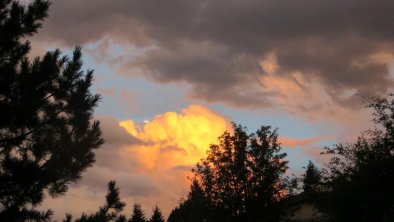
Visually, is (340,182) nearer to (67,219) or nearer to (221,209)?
(67,219)

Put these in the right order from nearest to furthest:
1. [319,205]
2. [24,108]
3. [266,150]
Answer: [24,108]
[319,205]
[266,150]

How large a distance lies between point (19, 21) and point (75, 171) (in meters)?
4.27

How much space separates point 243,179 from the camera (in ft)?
117

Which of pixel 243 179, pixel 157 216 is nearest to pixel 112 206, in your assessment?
pixel 243 179

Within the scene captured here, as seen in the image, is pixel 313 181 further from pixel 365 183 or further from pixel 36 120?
pixel 36 120

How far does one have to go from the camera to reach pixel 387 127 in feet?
62.6

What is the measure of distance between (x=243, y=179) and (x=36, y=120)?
26.4 m

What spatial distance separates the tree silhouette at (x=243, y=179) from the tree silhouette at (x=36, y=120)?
24.3 m

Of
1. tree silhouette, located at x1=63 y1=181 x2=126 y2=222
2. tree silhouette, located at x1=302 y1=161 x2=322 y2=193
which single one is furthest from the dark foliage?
tree silhouette, located at x1=63 y1=181 x2=126 y2=222

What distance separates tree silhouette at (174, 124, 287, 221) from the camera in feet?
112

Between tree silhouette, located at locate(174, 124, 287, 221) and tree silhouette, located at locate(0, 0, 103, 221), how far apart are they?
956 inches

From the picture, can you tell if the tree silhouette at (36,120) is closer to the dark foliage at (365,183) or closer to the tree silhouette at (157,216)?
the dark foliage at (365,183)

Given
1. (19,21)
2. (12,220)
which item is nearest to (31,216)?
(12,220)

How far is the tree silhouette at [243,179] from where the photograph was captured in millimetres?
34094
